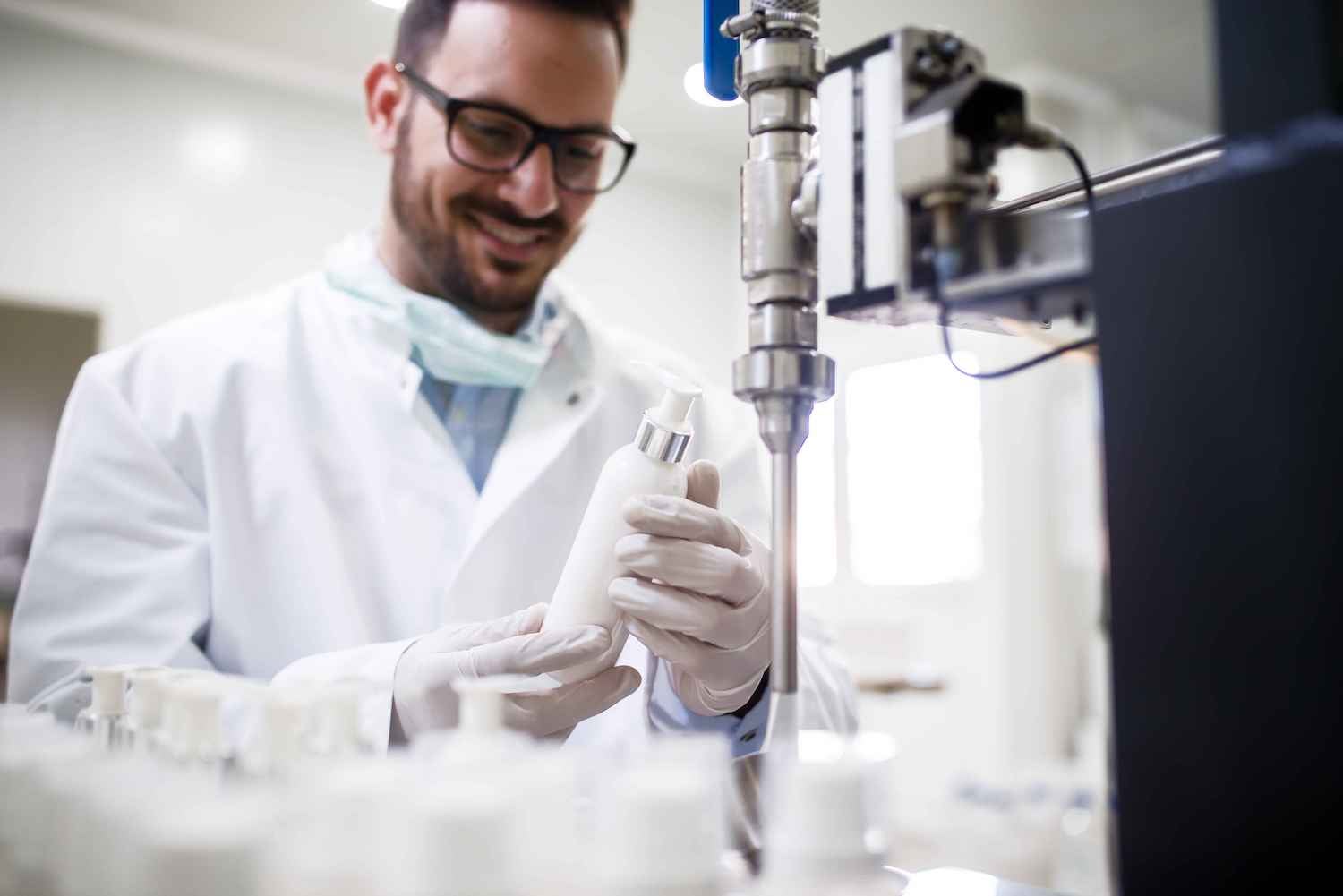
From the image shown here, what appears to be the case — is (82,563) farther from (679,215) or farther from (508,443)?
(679,215)

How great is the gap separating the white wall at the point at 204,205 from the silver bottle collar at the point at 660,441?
49 centimetres

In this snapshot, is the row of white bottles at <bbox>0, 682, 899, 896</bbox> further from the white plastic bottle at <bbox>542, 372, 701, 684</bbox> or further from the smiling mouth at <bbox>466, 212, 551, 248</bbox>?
the smiling mouth at <bbox>466, 212, 551, 248</bbox>

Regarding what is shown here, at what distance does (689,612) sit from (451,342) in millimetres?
454

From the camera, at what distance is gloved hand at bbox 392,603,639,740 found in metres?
0.73

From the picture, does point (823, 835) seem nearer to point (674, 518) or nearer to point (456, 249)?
point (674, 518)

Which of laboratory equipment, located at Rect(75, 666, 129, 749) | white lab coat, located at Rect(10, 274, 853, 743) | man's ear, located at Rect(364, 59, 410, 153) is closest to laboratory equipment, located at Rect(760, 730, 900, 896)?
laboratory equipment, located at Rect(75, 666, 129, 749)

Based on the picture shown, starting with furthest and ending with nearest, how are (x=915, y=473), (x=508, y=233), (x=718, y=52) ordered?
1. (x=915, y=473)
2. (x=508, y=233)
3. (x=718, y=52)

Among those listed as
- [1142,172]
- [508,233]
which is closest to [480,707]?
[1142,172]

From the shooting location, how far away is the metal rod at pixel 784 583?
59cm

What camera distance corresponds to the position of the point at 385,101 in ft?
3.71

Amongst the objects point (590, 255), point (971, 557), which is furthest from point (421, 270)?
point (971, 557)

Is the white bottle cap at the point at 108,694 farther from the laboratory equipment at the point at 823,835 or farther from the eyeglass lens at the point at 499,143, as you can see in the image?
the eyeglass lens at the point at 499,143

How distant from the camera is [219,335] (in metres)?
1.05

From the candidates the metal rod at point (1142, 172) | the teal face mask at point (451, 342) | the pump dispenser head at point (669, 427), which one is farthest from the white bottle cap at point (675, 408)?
the teal face mask at point (451, 342)
